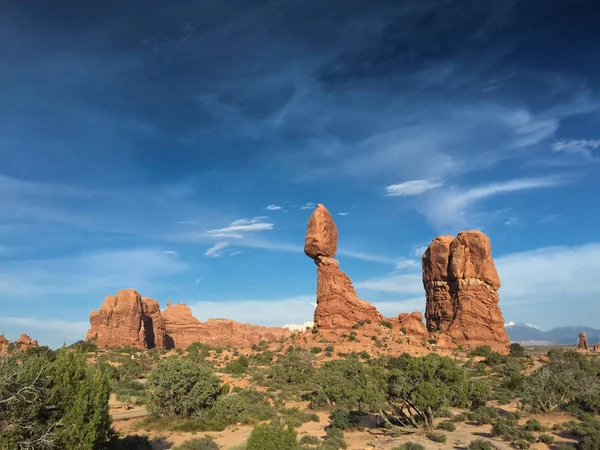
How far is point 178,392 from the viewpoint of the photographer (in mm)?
23297

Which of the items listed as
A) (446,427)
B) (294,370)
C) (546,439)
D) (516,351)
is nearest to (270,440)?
(446,427)

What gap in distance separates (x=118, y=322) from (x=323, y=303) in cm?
4410

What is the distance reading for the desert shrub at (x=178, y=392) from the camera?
23125 mm

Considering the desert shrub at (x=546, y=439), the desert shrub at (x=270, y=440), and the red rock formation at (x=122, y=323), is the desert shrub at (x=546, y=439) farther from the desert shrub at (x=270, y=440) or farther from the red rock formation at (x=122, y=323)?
the red rock formation at (x=122, y=323)

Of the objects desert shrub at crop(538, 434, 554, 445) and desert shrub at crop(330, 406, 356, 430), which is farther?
desert shrub at crop(330, 406, 356, 430)

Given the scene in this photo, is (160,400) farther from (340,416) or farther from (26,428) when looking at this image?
(26,428)

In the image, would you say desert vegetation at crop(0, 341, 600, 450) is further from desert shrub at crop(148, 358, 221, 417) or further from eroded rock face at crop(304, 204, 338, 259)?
eroded rock face at crop(304, 204, 338, 259)

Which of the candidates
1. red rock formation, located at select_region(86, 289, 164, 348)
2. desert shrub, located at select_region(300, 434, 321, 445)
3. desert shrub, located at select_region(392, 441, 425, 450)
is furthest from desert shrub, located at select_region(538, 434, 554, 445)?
red rock formation, located at select_region(86, 289, 164, 348)

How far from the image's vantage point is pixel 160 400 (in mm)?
23484

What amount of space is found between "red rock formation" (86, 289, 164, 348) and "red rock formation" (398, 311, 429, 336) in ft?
169

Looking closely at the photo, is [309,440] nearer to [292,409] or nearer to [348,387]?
[292,409]

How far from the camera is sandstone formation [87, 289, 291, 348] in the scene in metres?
74.4

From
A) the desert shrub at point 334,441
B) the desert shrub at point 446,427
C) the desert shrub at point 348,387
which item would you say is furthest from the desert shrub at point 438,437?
the desert shrub at point 334,441

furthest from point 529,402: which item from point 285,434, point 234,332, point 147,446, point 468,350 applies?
point 234,332
